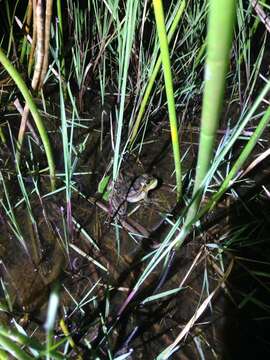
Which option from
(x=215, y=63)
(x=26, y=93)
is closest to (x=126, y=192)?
(x=26, y=93)

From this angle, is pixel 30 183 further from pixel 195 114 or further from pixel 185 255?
pixel 195 114

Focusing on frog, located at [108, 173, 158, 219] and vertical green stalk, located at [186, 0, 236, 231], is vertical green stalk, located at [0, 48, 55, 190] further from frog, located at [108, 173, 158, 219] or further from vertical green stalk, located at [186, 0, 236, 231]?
vertical green stalk, located at [186, 0, 236, 231]

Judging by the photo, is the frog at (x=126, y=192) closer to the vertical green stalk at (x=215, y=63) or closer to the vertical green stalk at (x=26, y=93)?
the vertical green stalk at (x=26, y=93)

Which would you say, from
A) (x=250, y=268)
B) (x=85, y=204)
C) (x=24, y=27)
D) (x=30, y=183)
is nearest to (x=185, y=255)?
(x=250, y=268)

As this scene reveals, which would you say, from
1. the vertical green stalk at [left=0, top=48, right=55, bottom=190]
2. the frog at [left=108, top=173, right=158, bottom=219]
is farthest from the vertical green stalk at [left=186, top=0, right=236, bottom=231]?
the frog at [left=108, top=173, right=158, bottom=219]

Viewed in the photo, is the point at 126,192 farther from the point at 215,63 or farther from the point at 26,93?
the point at 215,63

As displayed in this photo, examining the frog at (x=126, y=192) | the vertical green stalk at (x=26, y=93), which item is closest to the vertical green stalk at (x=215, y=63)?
the vertical green stalk at (x=26, y=93)
